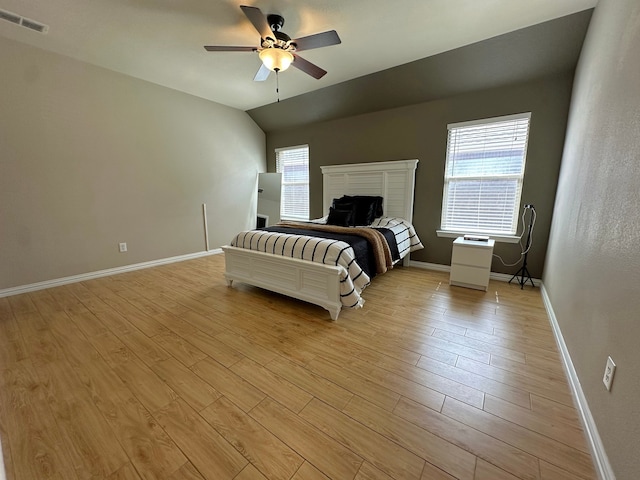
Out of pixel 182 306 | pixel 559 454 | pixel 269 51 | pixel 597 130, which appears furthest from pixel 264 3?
pixel 559 454

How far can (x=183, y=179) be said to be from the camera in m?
4.34

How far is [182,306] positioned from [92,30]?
2944mm

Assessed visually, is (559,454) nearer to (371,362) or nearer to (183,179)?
(371,362)

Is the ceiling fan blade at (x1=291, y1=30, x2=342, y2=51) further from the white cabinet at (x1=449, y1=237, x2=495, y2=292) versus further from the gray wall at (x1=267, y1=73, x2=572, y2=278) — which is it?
the white cabinet at (x1=449, y1=237, x2=495, y2=292)

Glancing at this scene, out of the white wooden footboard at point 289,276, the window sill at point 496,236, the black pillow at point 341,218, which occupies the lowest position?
the white wooden footboard at point 289,276

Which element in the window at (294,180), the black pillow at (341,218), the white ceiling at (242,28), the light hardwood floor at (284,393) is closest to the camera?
the light hardwood floor at (284,393)

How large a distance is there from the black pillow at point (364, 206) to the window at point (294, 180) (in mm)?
1359

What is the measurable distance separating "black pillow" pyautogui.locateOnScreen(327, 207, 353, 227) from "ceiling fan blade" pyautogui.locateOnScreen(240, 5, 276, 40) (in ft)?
A: 7.19

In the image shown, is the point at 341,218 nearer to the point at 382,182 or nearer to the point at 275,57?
the point at 382,182

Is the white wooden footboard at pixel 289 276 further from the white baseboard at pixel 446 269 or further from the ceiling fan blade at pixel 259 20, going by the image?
the white baseboard at pixel 446 269

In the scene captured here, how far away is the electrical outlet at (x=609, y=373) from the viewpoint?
1.10m

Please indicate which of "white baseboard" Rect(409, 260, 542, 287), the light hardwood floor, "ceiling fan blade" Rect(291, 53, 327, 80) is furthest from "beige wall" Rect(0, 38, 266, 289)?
"white baseboard" Rect(409, 260, 542, 287)

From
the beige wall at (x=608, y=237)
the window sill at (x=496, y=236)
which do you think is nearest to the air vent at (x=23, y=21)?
the beige wall at (x=608, y=237)

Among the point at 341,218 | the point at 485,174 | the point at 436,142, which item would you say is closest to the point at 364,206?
the point at 341,218
